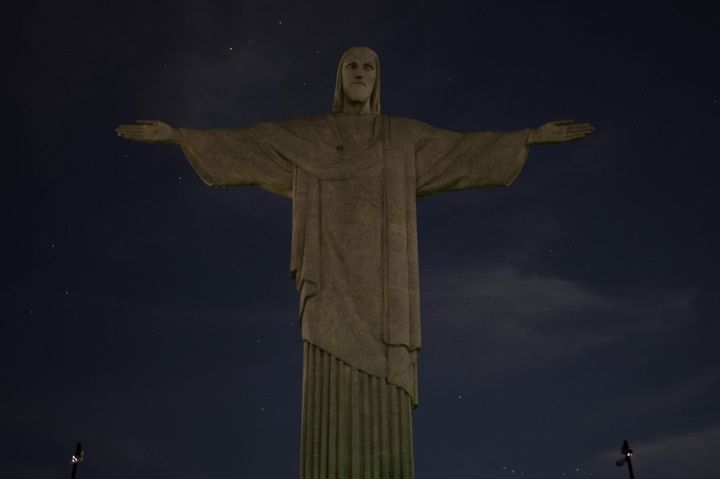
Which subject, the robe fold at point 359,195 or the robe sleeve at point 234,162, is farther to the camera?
the robe sleeve at point 234,162

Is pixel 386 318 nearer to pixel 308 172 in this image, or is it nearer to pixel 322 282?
pixel 322 282

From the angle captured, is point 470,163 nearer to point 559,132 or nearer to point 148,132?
point 559,132

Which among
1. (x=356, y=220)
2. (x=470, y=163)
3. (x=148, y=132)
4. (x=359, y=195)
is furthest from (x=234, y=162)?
(x=470, y=163)

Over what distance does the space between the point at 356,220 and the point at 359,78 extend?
2.41 metres

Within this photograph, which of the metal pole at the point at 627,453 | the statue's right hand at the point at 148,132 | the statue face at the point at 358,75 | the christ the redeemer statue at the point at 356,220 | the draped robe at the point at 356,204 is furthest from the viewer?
the metal pole at the point at 627,453

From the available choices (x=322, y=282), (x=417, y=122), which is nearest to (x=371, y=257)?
(x=322, y=282)

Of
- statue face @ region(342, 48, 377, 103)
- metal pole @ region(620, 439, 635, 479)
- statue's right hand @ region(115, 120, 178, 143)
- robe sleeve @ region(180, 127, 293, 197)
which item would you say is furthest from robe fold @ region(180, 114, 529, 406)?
metal pole @ region(620, 439, 635, 479)

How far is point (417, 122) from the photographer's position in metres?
13.6

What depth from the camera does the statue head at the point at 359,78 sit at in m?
13.5

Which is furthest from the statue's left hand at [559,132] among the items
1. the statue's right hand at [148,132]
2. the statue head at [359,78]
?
the statue's right hand at [148,132]

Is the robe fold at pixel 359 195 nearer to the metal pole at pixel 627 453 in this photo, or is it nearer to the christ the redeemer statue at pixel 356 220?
the christ the redeemer statue at pixel 356 220

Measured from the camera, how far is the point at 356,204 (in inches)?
494

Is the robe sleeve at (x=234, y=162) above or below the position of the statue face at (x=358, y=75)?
below

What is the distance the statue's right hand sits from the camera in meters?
12.7
